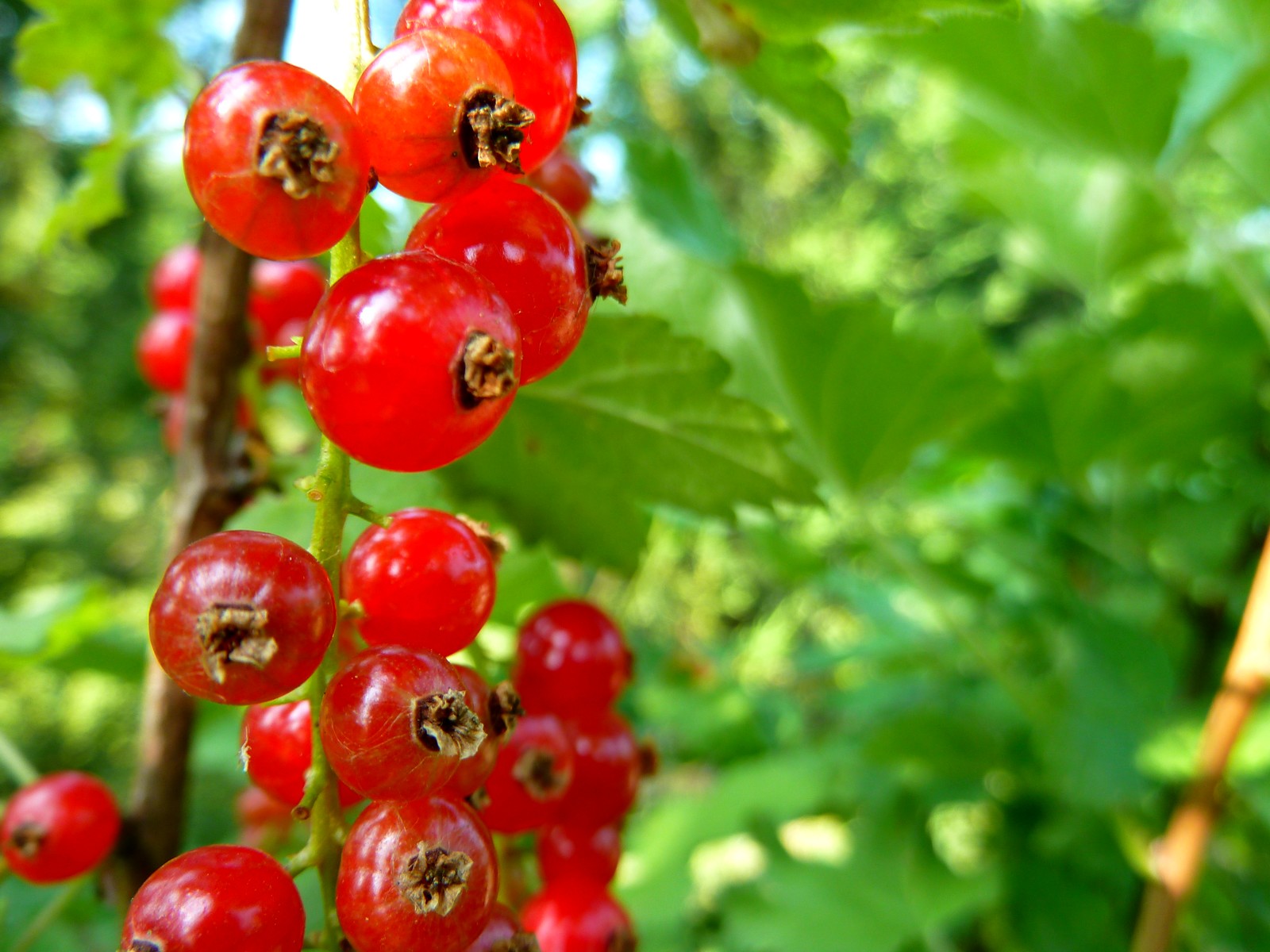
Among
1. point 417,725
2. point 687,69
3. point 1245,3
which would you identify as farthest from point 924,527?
point 687,69

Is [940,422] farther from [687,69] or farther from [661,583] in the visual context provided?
[687,69]

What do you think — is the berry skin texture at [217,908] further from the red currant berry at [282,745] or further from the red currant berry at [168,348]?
the red currant berry at [168,348]

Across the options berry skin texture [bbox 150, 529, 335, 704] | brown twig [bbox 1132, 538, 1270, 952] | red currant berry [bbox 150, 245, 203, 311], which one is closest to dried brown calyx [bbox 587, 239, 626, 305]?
berry skin texture [bbox 150, 529, 335, 704]

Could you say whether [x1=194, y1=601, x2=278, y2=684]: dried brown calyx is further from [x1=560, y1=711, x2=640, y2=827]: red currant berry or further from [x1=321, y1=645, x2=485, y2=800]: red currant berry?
[x1=560, y1=711, x2=640, y2=827]: red currant berry

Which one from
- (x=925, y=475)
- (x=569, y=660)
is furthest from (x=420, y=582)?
(x=925, y=475)

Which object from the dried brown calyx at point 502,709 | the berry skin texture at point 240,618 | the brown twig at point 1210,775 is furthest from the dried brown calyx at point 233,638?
the brown twig at point 1210,775
